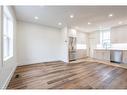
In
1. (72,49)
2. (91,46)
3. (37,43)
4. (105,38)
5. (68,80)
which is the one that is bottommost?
(68,80)

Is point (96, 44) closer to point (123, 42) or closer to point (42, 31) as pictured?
point (123, 42)

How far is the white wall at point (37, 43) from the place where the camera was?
4875mm

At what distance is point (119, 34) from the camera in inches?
226

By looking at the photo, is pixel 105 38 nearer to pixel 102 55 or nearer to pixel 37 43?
pixel 102 55

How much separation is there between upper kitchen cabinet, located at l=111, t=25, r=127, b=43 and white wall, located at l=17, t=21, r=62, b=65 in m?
4.06

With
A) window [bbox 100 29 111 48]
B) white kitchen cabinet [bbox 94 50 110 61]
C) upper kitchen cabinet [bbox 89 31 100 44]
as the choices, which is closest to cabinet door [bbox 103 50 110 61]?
white kitchen cabinet [bbox 94 50 110 61]

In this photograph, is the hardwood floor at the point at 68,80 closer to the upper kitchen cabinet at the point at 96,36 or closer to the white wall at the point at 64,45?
the white wall at the point at 64,45

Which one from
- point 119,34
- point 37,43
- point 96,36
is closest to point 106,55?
point 119,34

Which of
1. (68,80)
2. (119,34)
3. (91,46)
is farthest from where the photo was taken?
(91,46)

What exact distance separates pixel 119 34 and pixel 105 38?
153cm
